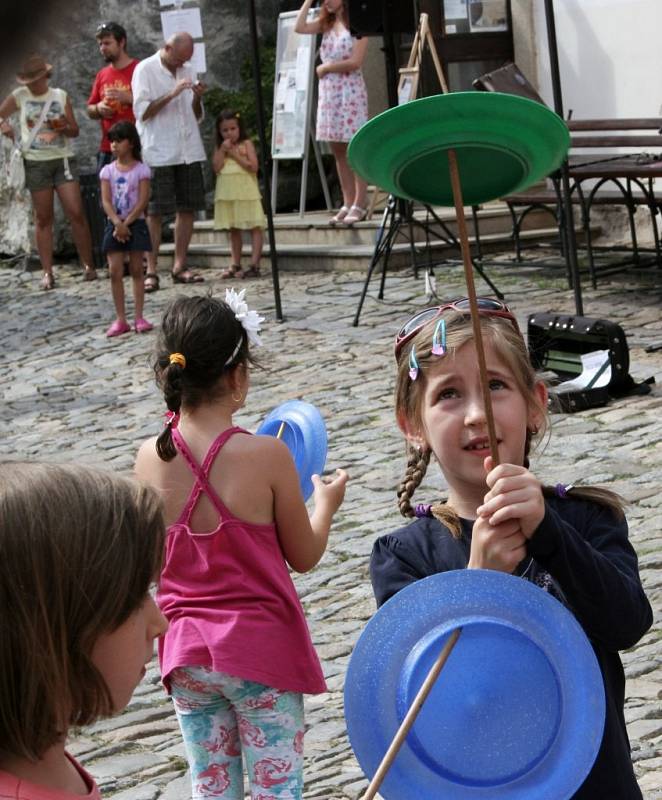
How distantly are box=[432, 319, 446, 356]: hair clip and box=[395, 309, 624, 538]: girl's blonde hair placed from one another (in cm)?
2

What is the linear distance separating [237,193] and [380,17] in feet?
8.80

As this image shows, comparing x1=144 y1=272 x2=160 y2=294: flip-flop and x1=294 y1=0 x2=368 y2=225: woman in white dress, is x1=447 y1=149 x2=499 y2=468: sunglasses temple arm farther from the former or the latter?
x1=144 y1=272 x2=160 y2=294: flip-flop

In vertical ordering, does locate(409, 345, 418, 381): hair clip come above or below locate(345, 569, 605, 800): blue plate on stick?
above

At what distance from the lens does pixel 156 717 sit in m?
4.38

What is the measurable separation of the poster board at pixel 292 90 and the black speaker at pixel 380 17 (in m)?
3.33

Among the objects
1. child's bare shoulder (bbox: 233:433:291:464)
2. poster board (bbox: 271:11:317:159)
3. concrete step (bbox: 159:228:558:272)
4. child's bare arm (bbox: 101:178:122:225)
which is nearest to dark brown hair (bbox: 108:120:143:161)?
child's bare arm (bbox: 101:178:122:225)

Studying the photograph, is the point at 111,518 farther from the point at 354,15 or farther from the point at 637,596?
the point at 354,15

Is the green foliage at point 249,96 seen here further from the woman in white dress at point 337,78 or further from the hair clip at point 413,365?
the hair clip at point 413,365

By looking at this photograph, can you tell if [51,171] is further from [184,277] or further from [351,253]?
[351,253]

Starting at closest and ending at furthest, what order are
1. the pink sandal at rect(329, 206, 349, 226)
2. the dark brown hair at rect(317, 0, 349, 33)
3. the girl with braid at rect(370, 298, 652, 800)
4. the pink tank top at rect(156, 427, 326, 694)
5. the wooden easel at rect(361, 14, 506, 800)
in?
the wooden easel at rect(361, 14, 506, 800) < the girl with braid at rect(370, 298, 652, 800) < the pink tank top at rect(156, 427, 326, 694) < the dark brown hair at rect(317, 0, 349, 33) < the pink sandal at rect(329, 206, 349, 226)

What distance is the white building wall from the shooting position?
38.7ft

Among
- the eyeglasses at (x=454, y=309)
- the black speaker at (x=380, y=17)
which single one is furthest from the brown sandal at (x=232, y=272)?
the eyeglasses at (x=454, y=309)

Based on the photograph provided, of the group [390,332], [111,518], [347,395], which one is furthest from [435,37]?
[111,518]

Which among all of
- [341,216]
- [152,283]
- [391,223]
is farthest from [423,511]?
[341,216]
